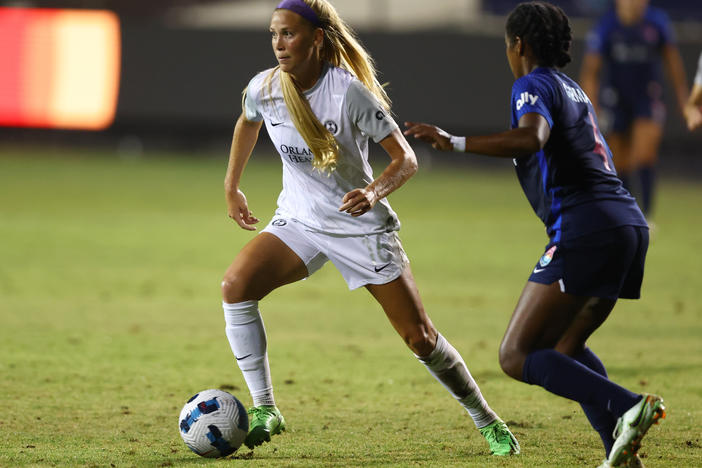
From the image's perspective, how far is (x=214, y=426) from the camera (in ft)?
15.4

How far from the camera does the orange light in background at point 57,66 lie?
22266 mm

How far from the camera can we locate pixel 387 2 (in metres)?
23.5

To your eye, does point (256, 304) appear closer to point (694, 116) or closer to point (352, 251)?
point (352, 251)

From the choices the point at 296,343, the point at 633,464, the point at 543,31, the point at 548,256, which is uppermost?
the point at 543,31

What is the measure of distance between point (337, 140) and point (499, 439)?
5.45 ft

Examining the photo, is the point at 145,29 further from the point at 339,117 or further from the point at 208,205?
the point at 339,117

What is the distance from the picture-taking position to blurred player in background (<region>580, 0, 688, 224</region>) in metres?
13.0

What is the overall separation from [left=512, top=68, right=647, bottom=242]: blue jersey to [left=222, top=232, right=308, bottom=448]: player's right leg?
53.2 inches


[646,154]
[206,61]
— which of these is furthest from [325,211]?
[206,61]

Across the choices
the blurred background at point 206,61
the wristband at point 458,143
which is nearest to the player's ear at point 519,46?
the wristband at point 458,143

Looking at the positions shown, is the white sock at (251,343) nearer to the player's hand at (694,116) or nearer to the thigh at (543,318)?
the thigh at (543,318)

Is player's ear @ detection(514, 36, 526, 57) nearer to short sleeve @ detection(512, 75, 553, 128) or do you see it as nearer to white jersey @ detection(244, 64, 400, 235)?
short sleeve @ detection(512, 75, 553, 128)

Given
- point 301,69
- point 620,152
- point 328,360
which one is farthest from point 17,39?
point 301,69

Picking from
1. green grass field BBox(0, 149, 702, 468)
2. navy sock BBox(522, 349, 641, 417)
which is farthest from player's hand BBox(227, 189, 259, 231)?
navy sock BBox(522, 349, 641, 417)
